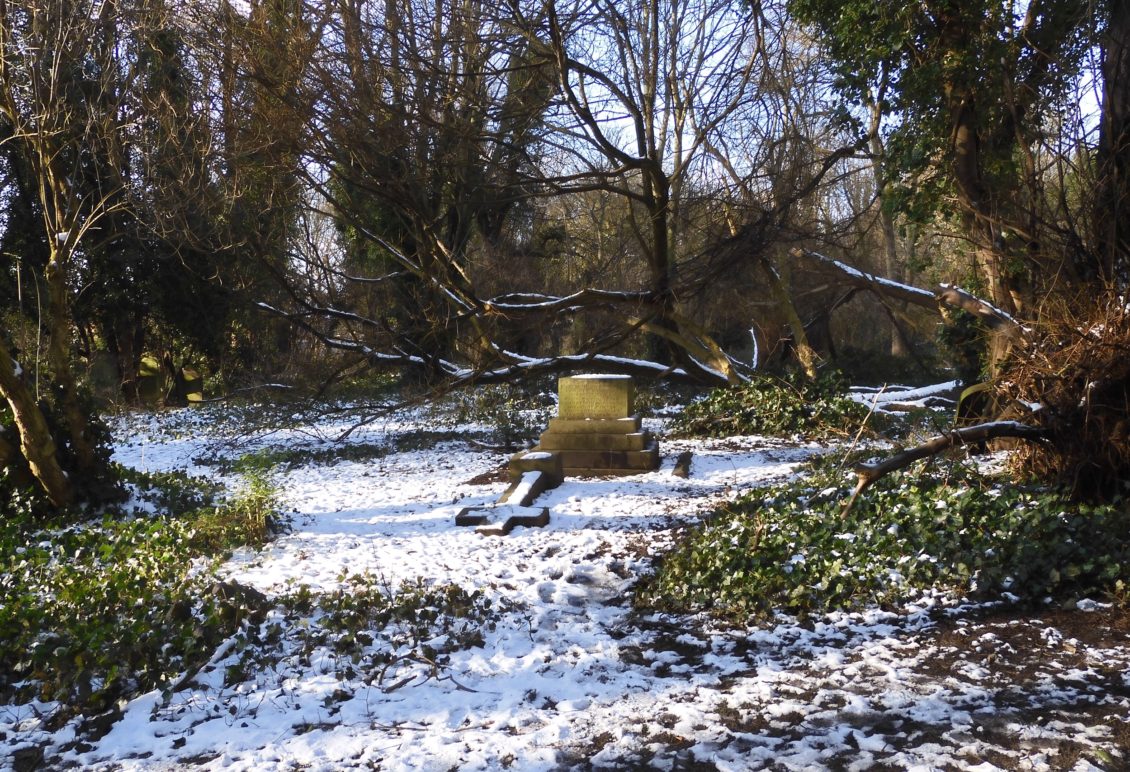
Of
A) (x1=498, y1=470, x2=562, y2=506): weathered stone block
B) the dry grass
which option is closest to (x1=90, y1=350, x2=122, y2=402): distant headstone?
(x1=498, y1=470, x2=562, y2=506): weathered stone block

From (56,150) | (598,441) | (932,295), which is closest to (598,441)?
(598,441)

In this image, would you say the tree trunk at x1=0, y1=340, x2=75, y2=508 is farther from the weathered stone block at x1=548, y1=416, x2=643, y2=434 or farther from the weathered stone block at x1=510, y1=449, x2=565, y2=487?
the weathered stone block at x1=548, y1=416, x2=643, y2=434

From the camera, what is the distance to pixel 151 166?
9.23 metres

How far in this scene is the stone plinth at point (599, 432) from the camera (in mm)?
11398

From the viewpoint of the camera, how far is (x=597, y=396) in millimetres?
11773

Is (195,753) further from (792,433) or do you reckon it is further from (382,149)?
(792,433)

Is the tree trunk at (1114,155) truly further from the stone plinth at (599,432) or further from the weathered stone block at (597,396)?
the weathered stone block at (597,396)

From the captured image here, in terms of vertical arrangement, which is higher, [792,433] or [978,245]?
[978,245]

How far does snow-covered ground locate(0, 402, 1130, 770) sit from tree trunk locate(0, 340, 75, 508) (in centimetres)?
349

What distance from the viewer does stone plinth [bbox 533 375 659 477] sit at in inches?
449

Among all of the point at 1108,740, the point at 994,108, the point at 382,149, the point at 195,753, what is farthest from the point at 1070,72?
the point at 195,753

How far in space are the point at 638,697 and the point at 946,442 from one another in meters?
3.00

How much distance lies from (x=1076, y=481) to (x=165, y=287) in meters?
20.6

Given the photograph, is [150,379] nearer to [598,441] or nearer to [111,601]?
[598,441]
